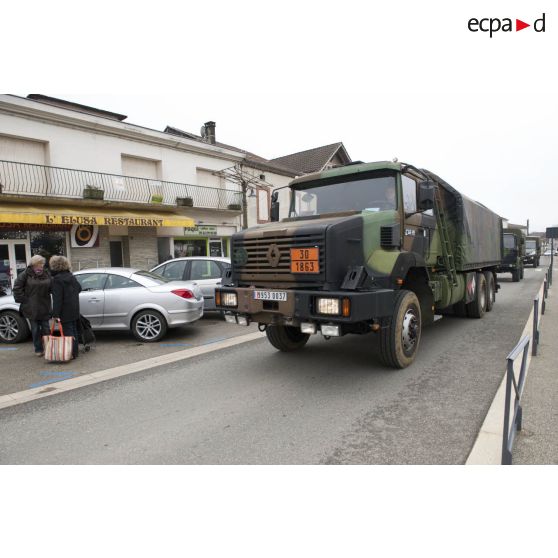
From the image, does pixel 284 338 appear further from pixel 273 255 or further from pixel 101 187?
pixel 101 187

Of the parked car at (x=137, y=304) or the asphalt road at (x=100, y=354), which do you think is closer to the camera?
the asphalt road at (x=100, y=354)

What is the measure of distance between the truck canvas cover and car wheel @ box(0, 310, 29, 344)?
7.87m

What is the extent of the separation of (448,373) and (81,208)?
14.4m

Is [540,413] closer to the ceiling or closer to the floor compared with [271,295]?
closer to the floor

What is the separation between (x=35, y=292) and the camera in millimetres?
6711

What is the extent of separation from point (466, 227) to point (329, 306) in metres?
4.98

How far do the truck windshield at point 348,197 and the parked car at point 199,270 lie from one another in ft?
A: 12.7

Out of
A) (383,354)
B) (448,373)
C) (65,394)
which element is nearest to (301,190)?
(383,354)

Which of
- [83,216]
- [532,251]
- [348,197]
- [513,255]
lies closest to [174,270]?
[348,197]

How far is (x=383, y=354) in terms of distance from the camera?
17.0 ft

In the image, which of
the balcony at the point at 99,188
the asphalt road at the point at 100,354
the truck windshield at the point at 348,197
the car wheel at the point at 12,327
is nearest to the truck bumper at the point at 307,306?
the truck windshield at the point at 348,197

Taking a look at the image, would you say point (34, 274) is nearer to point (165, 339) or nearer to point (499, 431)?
point (165, 339)

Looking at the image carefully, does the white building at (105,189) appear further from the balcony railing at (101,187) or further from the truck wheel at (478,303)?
the truck wheel at (478,303)

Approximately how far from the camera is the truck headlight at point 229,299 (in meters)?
5.31
